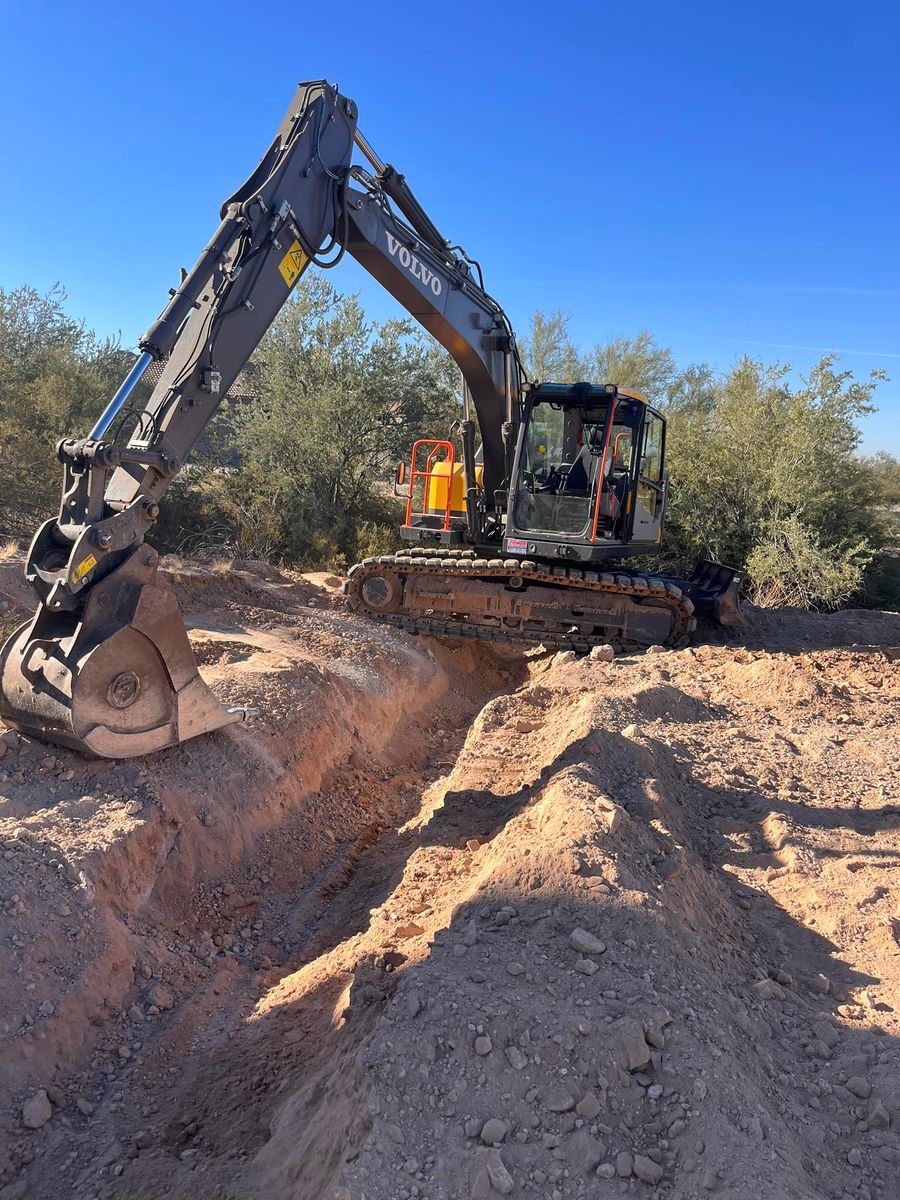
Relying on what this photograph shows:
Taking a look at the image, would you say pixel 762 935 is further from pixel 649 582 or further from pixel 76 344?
pixel 76 344

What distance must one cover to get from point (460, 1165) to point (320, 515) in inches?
573

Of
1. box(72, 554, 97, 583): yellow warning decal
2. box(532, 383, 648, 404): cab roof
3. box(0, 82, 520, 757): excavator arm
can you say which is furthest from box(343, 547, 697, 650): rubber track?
box(72, 554, 97, 583): yellow warning decal

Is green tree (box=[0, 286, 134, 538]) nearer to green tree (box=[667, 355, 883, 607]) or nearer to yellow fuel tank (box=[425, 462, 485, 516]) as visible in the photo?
yellow fuel tank (box=[425, 462, 485, 516])

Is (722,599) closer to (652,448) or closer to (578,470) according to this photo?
(652,448)

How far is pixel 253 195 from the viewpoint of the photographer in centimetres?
570

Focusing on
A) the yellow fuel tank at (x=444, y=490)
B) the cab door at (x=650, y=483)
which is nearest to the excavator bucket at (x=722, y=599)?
the cab door at (x=650, y=483)

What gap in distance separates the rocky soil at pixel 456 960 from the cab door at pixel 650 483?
12.2ft

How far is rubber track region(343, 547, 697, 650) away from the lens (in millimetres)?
9828

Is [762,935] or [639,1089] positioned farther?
[762,935]

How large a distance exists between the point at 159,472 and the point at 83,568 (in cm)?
83

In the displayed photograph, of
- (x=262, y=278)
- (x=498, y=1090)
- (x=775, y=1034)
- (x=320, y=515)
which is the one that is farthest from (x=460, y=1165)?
(x=320, y=515)

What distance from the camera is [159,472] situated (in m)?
5.00

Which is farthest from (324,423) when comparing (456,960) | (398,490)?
(456,960)

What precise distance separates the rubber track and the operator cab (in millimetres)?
394
